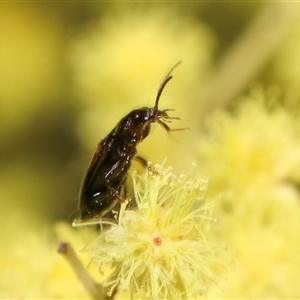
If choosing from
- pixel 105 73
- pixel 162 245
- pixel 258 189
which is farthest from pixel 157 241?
pixel 105 73

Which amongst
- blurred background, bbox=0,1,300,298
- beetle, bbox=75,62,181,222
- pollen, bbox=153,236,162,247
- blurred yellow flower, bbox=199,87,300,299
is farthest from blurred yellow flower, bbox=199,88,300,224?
pollen, bbox=153,236,162,247

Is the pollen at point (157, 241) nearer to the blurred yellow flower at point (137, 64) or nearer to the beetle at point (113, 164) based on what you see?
the beetle at point (113, 164)

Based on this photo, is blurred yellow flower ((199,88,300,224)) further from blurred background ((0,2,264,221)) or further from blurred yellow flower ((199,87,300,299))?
blurred background ((0,2,264,221))

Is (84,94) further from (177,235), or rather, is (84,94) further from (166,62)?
(177,235)

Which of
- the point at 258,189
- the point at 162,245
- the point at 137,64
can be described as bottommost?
the point at 162,245

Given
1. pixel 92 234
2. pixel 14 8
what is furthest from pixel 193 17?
pixel 92 234

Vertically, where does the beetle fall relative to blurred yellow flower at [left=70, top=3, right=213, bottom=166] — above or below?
below

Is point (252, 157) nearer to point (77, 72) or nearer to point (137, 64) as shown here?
point (137, 64)
